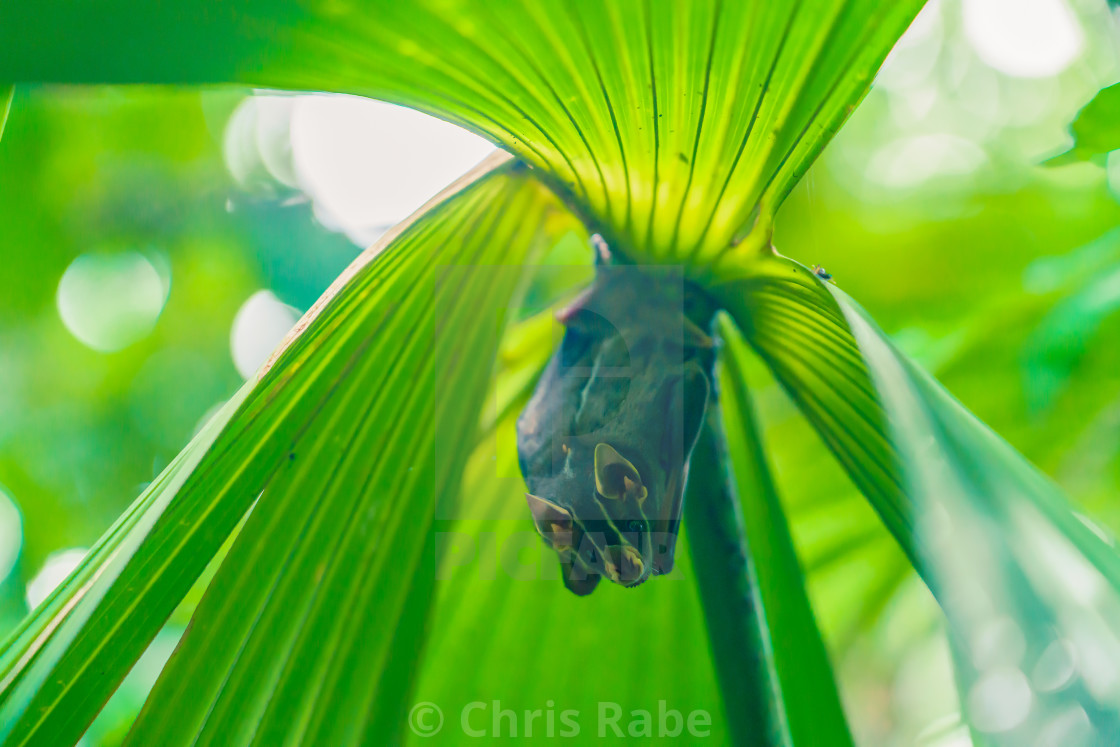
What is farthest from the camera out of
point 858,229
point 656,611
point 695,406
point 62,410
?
point 62,410

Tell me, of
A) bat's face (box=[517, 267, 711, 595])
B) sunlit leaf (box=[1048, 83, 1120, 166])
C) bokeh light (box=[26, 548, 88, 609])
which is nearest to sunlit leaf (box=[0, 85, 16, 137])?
bat's face (box=[517, 267, 711, 595])

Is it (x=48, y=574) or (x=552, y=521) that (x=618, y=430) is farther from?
(x=48, y=574)

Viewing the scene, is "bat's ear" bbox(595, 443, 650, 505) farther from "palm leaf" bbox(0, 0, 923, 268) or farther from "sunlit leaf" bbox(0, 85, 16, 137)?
"sunlit leaf" bbox(0, 85, 16, 137)

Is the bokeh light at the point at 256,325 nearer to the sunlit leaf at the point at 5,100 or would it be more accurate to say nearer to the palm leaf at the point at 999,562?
the sunlit leaf at the point at 5,100

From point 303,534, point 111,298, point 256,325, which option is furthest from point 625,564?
point 111,298

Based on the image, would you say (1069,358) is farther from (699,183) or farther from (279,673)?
(279,673)

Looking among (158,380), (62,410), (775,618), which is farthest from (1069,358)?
(62,410)
